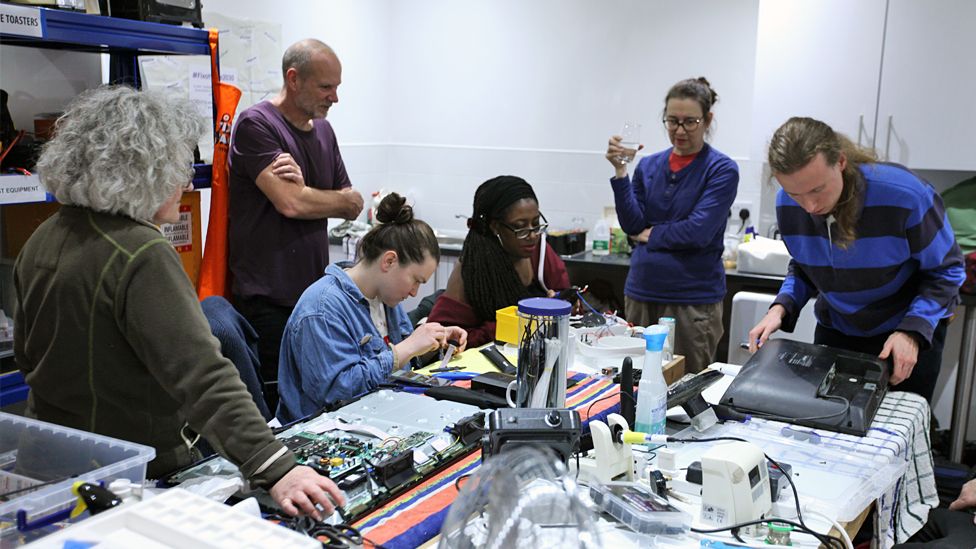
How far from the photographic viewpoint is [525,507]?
0.98 metres

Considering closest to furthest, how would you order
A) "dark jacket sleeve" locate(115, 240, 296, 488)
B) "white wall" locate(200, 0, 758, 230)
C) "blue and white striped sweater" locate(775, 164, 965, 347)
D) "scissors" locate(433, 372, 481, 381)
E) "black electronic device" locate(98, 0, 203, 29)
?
1. "dark jacket sleeve" locate(115, 240, 296, 488)
2. "blue and white striped sweater" locate(775, 164, 965, 347)
3. "scissors" locate(433, 372, 481, 381)
4. "black electronic device" locate(98, 0, 203, 29)
5. "white wall" locate(200, 0, 758, 230)

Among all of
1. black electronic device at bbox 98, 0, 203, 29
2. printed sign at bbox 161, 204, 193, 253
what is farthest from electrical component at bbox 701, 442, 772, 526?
printed sign at bbox 161, 204, 193, 253

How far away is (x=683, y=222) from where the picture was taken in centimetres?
316

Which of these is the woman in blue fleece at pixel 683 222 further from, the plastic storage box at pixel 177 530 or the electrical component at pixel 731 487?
the plastic storage box at pixel 177 530

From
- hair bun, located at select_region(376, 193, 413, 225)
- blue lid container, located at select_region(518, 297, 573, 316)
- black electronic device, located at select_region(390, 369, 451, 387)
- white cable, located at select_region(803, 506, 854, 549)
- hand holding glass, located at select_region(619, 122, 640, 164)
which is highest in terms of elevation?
hand holding glass, located at select_region(619, 122, 640, 164)

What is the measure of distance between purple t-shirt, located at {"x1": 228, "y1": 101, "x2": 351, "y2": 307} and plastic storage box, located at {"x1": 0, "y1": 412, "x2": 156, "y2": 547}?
1.54 m

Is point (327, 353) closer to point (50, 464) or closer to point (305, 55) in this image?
point (50, 464)

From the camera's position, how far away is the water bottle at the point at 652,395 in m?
1.86

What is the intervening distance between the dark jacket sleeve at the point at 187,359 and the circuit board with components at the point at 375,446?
0.11 m

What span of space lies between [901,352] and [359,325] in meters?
1.45

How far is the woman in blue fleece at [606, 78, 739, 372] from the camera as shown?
10.3 ft

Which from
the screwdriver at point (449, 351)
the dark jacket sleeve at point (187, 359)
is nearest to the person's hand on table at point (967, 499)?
the screwdriver at point (449, 351)

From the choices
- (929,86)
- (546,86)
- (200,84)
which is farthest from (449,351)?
(546,86)

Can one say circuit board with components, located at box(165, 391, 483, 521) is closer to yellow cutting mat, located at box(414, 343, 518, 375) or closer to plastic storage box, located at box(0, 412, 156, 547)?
plastic storage box, located at box(0, 412, 156, 547)
